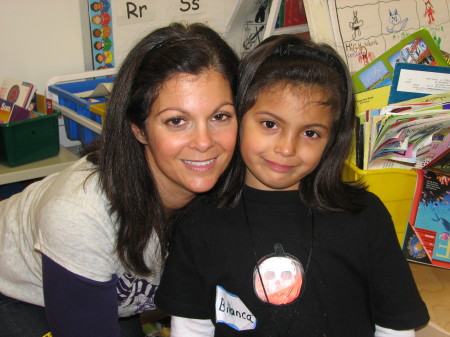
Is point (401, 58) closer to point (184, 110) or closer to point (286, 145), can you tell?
point (286, 145)

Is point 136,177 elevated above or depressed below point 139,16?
below

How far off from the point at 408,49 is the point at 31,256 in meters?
1.10

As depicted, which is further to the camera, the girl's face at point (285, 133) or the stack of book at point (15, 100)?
the stack of book at point (15, 100)

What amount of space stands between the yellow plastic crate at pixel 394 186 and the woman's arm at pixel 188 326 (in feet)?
1.52

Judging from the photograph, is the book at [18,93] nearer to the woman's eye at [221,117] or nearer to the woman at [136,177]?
the woman at [136,177]

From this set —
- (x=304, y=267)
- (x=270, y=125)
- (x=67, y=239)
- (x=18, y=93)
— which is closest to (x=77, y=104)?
(x=18, y=93)

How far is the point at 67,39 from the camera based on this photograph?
194 centimetres

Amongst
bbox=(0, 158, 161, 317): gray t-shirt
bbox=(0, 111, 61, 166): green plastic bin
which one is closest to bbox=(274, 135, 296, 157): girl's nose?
bbox=(0, 158, 161, 317): gray t-shirt

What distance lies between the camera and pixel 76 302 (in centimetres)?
96

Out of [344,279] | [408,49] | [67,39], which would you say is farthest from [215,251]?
[67,39]

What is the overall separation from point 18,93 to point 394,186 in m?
1.20

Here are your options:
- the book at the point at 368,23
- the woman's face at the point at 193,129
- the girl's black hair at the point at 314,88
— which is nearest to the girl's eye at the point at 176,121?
the woman's face at the point at 193,129

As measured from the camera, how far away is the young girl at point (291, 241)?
92cm

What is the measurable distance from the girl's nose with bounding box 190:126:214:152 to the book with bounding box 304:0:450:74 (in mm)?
683
